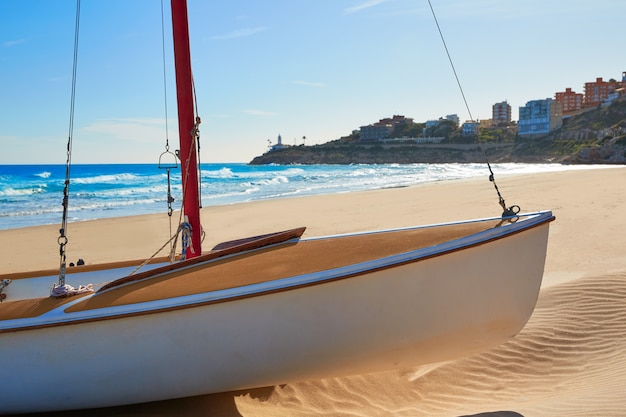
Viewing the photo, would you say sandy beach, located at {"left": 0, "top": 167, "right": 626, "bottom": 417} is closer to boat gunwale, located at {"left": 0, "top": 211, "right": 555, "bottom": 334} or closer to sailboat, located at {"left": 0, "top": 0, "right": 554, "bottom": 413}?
sailboat, located at {"left": 0, "top": 0, "right": 554, "bottom": 413}

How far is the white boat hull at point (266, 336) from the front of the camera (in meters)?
3.49

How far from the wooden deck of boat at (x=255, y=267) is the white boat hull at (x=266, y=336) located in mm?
127

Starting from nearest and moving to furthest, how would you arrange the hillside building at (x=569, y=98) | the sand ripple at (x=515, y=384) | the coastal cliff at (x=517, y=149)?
the sand ripple at (x=515, y=384)
the coastal cliff at (x=517, y=149)
the hillside building at (x=569, y=98)

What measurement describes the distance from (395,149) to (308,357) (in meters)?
114

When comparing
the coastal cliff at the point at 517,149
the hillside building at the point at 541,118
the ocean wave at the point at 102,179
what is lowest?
the ocean wave at the point at 102,179

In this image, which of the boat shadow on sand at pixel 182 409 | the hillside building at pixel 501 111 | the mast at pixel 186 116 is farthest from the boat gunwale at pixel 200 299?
the hillside building at pixel 501 111

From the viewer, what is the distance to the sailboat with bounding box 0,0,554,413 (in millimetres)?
3484

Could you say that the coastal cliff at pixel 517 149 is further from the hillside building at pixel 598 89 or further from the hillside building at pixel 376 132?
the hillside building at pixel 598 89

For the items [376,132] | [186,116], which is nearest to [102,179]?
[186,116]

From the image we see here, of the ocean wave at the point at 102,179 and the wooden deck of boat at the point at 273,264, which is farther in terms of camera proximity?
the ocean wave at the point at 102,179

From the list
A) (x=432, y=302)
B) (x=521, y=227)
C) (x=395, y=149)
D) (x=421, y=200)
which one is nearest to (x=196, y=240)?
(x=432, y=302)

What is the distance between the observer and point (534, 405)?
3820 millimetres

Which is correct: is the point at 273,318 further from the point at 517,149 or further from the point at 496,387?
the point at 517,149

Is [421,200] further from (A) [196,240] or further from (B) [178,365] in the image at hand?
(B) [178,365]
